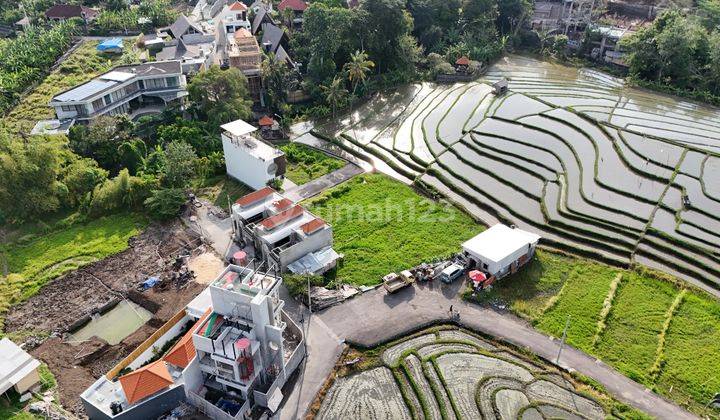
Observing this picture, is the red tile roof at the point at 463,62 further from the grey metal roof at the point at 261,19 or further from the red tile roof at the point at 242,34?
the red tile roof at the point at 242,34

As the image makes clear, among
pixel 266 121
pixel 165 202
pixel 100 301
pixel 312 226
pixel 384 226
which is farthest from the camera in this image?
pixel 266 121

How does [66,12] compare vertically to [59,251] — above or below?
above

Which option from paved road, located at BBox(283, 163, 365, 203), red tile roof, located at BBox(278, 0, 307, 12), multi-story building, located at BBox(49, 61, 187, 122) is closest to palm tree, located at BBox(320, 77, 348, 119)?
paved road, located at BBox(283, 163, 365, 203)

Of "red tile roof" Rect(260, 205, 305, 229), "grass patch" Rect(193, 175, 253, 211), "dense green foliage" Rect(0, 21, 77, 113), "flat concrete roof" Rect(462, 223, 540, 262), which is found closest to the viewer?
"flat concrete roof" Rect(462, 223, 540, 262)

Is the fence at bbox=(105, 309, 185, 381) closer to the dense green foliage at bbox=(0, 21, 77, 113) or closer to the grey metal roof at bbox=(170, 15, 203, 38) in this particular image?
the dense green foliage at bbox=(0, 21, 77, 113)

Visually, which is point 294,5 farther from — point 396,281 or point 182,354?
point 182,354

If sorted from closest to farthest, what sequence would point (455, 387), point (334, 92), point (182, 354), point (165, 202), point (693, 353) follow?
point (182, 354) < point (455, 387) < point (693, 353) < point (165, 202) < point (334, 92)

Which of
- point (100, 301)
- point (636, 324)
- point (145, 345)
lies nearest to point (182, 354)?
point (145, 345)

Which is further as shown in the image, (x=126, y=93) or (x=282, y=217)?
(x=126, y=93)
